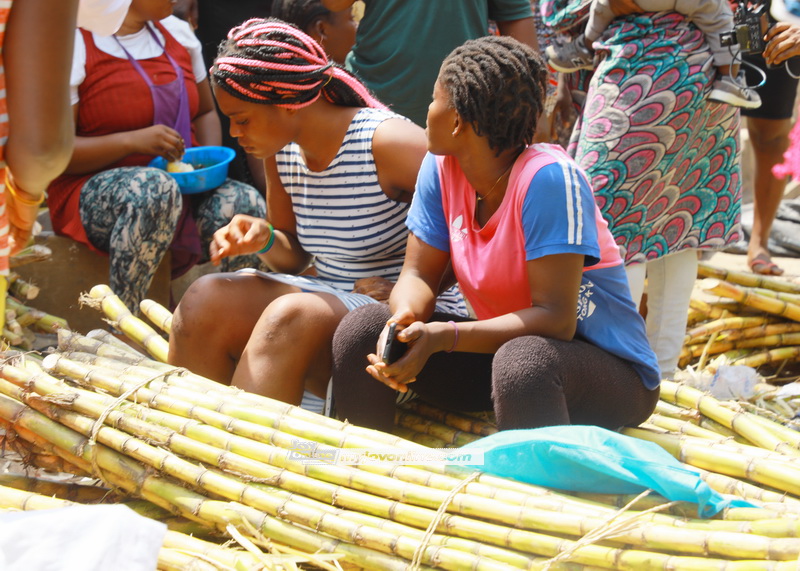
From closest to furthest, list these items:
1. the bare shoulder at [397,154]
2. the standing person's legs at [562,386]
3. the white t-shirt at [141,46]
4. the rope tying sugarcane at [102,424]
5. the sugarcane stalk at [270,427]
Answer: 1. the sugarcane stalk at [270,427]
2. the standing person's legs at [562,386]
3. the rope tying sugarcane at [102,424]
4. the bare shoulder at [397,154]
5. the white t-shirt at [141,46]

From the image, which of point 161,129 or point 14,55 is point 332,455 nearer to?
point 14,55

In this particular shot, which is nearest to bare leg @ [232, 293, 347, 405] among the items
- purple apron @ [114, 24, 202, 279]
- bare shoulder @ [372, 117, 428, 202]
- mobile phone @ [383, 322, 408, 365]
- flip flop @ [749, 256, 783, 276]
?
mobile phone @ [383, 322, 408, 365]

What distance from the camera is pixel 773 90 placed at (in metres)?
4.75

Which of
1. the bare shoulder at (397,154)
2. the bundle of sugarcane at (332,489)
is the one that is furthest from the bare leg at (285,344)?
the bare shoulder at (397,154)

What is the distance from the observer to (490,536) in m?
1.75

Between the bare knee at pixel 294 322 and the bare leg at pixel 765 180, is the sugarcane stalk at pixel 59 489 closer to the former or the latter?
the bare knee at pixel 294 322

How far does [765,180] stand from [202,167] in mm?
3213

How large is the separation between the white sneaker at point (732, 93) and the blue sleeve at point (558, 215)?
53.9 inches

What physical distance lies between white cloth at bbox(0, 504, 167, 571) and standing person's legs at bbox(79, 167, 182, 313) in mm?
2216

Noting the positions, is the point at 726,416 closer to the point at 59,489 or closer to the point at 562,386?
the point at 562,386

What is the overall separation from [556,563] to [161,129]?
2898 mm

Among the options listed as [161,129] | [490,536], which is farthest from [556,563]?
[161,129]

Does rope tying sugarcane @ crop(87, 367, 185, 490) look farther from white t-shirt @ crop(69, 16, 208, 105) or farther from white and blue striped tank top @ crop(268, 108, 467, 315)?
white t-shirt @ crop(69, 16, 208, 105)

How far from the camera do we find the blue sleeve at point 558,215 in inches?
82.3
